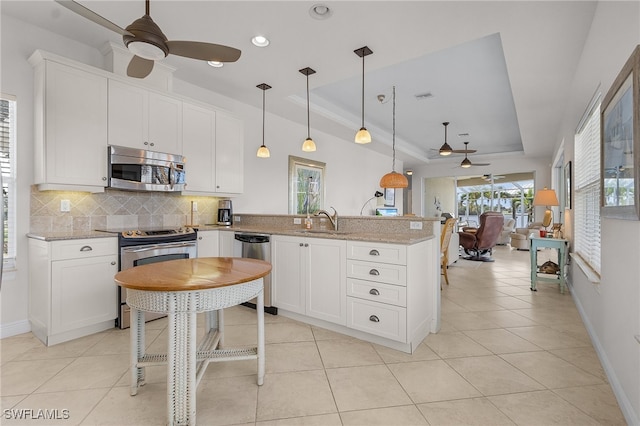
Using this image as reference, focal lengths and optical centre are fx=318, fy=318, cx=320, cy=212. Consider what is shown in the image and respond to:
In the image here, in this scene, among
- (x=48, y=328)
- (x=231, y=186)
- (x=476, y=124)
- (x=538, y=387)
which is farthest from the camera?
(x=476, y=124)

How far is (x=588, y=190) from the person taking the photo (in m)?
3.27

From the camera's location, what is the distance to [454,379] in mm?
2107

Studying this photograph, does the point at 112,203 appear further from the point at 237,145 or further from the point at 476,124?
the point at 476,124

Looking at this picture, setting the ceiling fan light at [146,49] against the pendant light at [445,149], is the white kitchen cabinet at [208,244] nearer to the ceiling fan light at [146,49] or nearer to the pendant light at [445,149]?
the ceiling fan light at [146,49]

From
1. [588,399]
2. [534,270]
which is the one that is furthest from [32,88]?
[534,270]

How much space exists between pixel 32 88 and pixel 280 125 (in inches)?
123

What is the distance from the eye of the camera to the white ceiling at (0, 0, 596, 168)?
256 cm

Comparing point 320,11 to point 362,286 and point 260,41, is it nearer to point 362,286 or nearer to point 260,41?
point 260,41

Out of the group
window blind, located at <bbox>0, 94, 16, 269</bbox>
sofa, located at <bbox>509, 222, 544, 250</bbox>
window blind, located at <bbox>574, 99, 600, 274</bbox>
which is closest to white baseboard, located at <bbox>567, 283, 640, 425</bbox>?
window blind, located at <bbox>574, 99, 600, 274</bbox>

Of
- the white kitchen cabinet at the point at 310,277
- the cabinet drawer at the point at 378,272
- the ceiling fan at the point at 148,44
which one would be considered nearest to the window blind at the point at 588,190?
the cabinet drawer at the point at 378,272

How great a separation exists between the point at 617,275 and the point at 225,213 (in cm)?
381

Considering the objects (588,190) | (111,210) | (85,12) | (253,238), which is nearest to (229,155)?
(253,238)

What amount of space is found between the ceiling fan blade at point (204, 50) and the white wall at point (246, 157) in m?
1.65

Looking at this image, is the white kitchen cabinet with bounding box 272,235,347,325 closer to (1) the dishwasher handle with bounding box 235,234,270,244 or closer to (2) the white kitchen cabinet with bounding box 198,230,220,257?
(1) the dishwasher handle with bounding box 235,234,270,244
